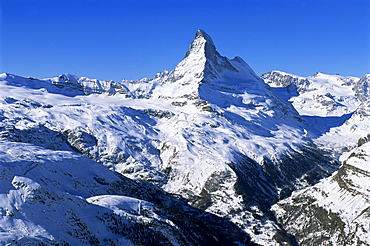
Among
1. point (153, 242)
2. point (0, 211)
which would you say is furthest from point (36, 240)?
point (153, 242)

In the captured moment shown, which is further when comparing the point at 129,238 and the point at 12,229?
the point at 129,238

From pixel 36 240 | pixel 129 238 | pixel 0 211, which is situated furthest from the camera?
pixel 129 238

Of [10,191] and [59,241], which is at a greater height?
[10,191]

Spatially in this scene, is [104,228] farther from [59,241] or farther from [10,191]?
[10,191]

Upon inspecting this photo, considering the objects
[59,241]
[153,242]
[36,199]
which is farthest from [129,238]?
[36,199]

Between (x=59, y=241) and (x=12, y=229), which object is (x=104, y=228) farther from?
(x=12, y=229)

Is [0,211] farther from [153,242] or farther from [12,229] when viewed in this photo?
[153,242]

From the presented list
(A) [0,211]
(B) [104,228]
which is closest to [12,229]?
(A) [0,211]

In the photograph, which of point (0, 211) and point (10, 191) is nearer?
point (0, 211)

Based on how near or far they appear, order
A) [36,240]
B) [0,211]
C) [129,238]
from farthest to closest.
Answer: [129,238]
[0,211]
[36,240]
